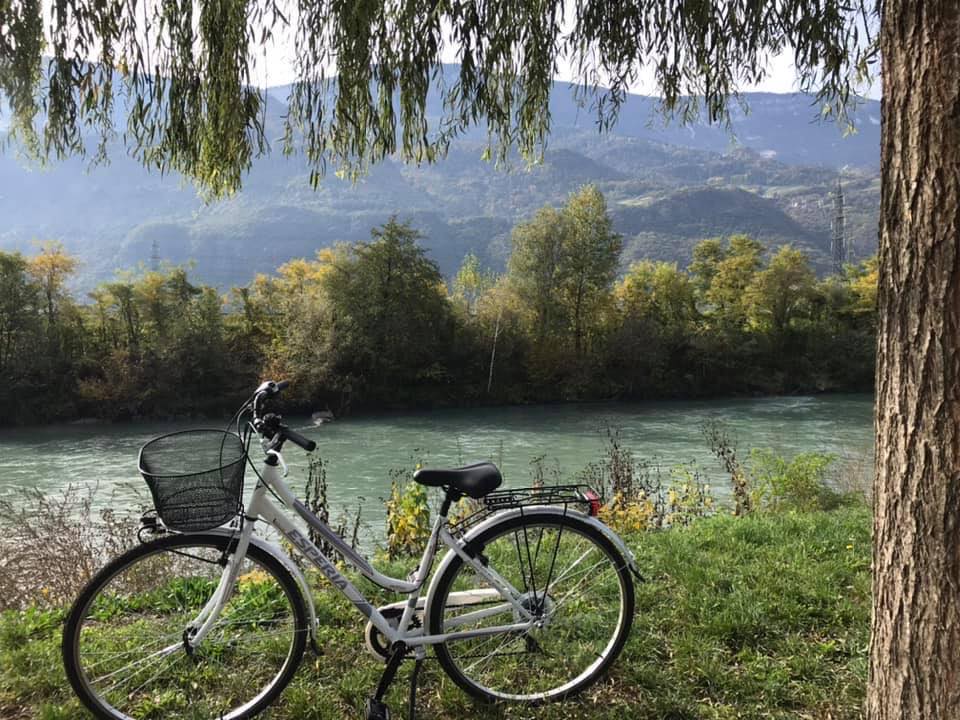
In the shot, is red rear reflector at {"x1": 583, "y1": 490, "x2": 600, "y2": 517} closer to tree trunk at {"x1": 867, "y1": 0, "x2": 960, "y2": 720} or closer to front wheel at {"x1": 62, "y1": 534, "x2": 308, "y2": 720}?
tree trunk at {"x1": 867, "y1": 0, "x2": 960, "y2": 720}

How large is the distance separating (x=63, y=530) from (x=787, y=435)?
53.3 ft

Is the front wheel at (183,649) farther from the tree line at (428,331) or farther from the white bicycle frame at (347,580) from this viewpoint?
the tree line at (428,331)

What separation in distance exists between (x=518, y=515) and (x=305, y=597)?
73 cm

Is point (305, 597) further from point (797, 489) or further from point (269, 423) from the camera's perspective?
point (797, 489)

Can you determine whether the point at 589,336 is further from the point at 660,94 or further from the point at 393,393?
the point at 660,94

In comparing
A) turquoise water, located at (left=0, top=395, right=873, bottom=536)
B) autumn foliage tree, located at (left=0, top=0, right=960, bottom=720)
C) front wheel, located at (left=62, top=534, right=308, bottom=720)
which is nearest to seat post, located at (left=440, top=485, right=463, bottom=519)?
front wheel, located at (left=62, top=534, right=308, bottom=720)

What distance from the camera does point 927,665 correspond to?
1.76 metres

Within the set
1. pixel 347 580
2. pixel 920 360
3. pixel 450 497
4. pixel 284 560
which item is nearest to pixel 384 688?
pixel 347 580

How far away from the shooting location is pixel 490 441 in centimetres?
1895

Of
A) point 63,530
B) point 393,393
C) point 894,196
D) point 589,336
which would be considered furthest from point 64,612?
point 589,336

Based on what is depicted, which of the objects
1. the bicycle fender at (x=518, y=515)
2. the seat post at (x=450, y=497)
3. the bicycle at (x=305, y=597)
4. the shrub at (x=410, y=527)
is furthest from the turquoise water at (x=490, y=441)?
the seat post at (x=450, y=497)

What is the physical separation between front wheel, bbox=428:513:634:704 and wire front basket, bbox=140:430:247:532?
73 cm

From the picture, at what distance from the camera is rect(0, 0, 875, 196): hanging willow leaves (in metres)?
2.91

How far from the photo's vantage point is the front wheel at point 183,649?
2215 mm
